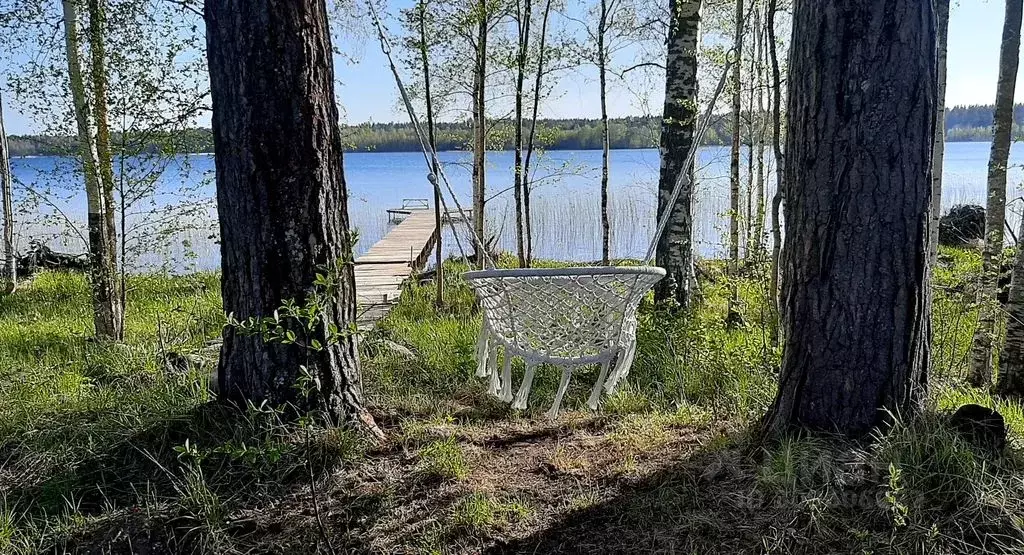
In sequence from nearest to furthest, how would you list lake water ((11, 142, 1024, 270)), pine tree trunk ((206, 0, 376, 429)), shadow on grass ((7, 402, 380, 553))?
shadow on grass ((7, 402, 380, 553))
pine tree trunk ((206, 0, 376, 429))
lake water ((11, 142, 1024, 270))

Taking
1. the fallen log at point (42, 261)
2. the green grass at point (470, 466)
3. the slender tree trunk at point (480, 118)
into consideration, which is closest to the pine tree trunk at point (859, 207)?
the green grass at point (470, 466)

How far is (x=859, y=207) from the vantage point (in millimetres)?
1695

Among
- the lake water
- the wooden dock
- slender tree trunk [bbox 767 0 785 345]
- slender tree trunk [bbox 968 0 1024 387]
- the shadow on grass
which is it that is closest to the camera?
the shadow on grass

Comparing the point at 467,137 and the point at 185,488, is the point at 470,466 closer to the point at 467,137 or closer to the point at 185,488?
the point at 185,488

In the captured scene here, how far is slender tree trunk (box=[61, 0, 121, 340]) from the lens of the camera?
3.43 m

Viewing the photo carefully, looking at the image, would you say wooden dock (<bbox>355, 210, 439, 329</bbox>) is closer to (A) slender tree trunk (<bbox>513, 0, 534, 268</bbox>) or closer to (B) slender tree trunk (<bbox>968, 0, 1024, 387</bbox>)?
(A) slender tree trunk (<bbox>513, 0, 534, 268</bbox>)

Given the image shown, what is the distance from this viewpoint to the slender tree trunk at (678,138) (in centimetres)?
358

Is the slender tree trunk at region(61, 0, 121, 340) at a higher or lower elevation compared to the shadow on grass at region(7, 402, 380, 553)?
higher

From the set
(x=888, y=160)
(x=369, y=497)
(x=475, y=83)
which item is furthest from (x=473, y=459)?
(x=475, y=83)

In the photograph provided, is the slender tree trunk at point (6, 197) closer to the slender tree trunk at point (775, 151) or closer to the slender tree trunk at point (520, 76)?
the slender tree trunk at point (520, 76)

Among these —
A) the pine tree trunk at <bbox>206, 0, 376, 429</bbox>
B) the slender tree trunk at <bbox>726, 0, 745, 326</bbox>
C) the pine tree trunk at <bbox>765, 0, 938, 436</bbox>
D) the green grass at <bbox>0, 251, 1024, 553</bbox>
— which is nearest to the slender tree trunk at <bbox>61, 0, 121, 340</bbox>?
the green grass at <bbox>0, 251, 1024, 553</bbox>

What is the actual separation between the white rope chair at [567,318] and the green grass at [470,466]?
309 millimetres

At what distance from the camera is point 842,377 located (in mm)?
1781

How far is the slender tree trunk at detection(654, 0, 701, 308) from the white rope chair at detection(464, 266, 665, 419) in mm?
1456
